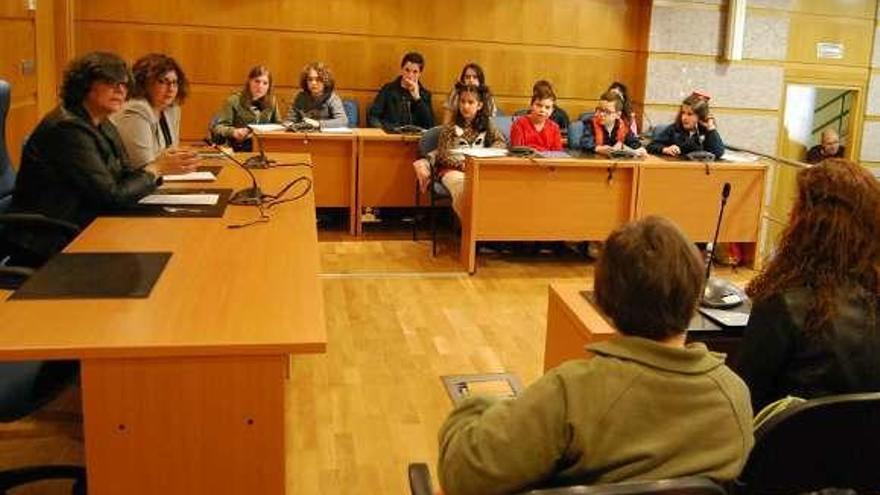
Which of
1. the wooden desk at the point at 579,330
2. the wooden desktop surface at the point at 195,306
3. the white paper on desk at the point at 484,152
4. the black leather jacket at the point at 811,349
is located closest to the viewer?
the black leather jacket at the point at 811,349

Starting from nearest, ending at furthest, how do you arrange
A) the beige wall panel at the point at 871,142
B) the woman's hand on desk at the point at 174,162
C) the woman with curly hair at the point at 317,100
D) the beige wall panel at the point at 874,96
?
the woman's hand on desk at the point at 174,162 → the woman with curly hair at the point at 317,100 → the beige wall panel at the point at 874,96 → the beige wall panel at the point at 871,142

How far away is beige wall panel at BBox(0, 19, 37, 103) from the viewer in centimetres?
518

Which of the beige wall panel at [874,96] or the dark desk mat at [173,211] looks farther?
the beige wall panel at [874,96]

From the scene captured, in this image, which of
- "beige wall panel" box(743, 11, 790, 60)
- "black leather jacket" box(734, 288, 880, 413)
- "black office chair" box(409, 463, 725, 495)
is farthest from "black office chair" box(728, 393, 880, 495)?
"beige wall panel" box(743, 11, 790, 60)

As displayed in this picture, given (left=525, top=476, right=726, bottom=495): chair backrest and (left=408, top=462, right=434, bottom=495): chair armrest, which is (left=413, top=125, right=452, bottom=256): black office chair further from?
(left=525, top=476, right=726, bottom=495): chair backrest

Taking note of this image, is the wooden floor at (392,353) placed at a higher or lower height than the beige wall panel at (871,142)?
lower

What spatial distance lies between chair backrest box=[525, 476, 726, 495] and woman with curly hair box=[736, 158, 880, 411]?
0.64m

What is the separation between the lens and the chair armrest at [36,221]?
3.00m

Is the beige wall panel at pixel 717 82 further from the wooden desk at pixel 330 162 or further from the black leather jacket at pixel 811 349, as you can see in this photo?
the black leather jacket at pixel 811 349

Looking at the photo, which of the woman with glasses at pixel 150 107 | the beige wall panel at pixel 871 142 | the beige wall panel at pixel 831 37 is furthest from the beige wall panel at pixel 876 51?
the woman with glasses at pixel 150 107

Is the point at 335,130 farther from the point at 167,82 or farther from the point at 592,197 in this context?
the point at 167,82

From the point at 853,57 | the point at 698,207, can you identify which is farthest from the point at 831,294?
the point at 853,57

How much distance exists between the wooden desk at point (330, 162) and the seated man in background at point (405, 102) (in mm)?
638

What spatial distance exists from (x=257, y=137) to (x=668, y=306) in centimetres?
477
